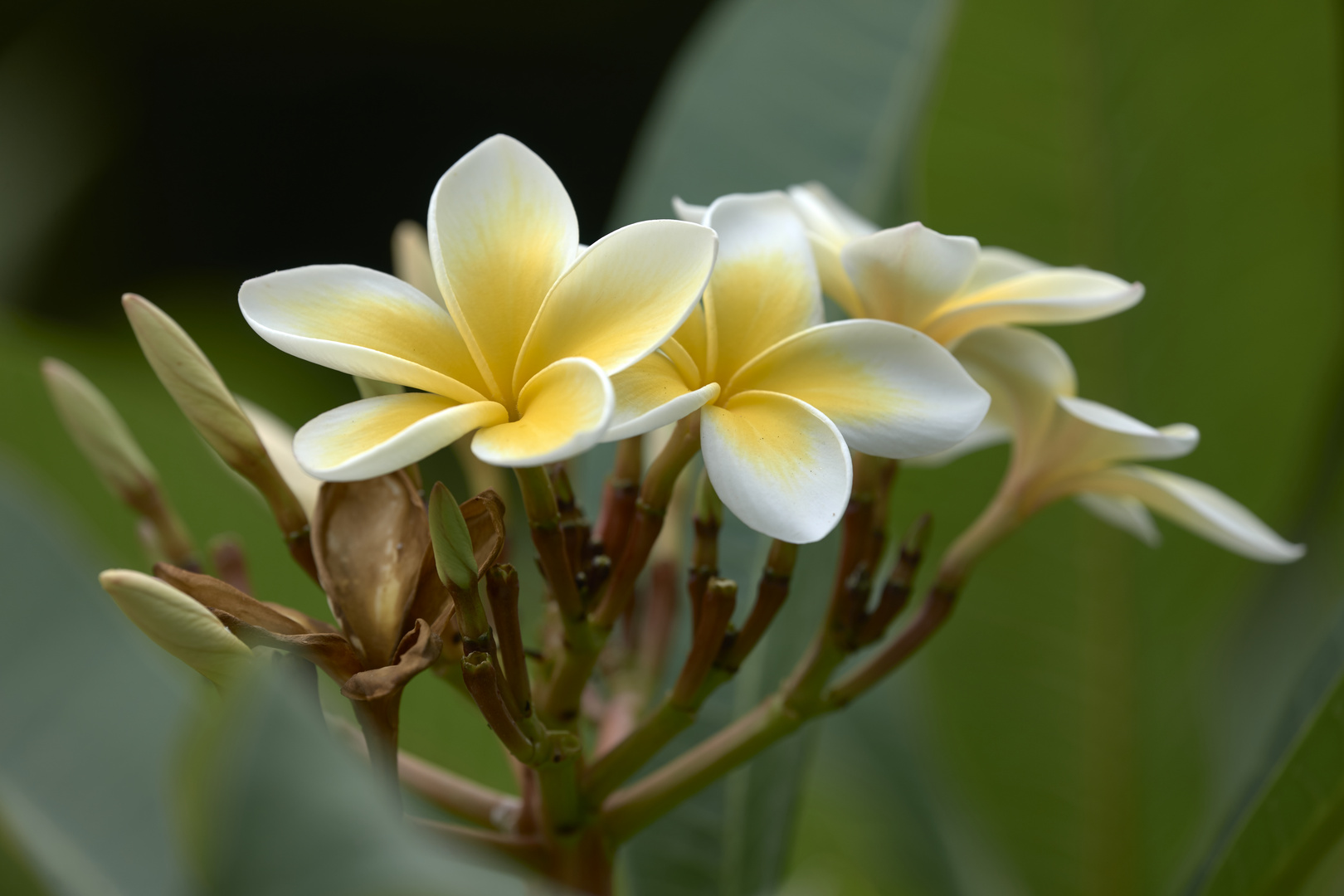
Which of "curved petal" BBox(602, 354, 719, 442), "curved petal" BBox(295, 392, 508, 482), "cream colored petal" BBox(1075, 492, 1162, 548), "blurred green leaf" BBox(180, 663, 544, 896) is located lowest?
"cream colored petal" BBox(1075, 492, 1162, 548)

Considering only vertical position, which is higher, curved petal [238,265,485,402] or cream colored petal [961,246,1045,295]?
cream colored petal [961,246,1045,295]

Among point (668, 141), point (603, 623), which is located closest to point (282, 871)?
point (603, 623)

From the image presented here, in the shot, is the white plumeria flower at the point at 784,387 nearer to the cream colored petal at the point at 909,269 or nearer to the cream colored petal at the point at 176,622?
the cream colored petal at the point at 909,269

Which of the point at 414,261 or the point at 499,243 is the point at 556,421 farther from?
the point at 414,261

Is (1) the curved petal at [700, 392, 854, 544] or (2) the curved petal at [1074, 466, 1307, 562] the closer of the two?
(1) the curved petal at [700, 392, 854, 544]

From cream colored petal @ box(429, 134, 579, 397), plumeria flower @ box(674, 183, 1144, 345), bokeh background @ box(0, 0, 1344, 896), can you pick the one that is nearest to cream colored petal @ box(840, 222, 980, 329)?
plumeria flower @ box(674, 183, 1144, 345)

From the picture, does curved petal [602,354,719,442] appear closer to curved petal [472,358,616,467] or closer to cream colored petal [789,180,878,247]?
curved petal [472,358,616,467]

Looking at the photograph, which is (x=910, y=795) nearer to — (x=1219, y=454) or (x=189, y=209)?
(x=1219, y=454)
